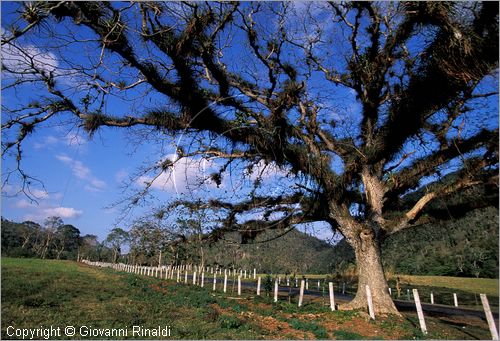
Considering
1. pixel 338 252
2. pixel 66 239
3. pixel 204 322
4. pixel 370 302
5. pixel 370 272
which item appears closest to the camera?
pixel 204 322

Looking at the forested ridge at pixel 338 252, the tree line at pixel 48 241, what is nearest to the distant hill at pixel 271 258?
the forested ridge at pixel 338 252

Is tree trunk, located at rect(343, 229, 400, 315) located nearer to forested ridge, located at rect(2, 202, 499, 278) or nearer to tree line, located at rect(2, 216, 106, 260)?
forested ridge, located at rect(2, 202, 499, 278)

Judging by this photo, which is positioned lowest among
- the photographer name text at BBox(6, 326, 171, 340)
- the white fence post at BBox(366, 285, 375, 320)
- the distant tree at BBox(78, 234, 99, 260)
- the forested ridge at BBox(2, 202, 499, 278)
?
the photographer name text at BBox(6, 326, 171, 340)

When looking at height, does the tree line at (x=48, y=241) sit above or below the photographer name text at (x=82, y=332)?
above

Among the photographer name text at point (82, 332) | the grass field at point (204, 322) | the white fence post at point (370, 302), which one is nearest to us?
the photographer name text at point (82, 332)

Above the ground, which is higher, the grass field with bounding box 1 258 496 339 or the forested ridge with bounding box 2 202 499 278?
the forested ridge with bounding box 2 202 499 278

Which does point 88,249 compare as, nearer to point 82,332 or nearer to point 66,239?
point 66,239

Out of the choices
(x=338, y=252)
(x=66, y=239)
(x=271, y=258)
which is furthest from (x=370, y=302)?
(x=66, y=239)

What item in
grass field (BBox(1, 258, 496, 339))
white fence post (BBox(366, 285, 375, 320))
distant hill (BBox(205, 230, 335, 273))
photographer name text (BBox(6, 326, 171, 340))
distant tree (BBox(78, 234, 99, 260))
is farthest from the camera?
distant tree (BBox(78, 234, 99, 260))

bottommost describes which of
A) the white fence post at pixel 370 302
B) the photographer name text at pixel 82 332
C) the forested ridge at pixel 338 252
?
the photographer name text at pixel 82 332

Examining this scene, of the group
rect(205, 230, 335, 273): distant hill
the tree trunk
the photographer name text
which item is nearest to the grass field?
the photographer name text

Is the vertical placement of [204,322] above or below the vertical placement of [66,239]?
below

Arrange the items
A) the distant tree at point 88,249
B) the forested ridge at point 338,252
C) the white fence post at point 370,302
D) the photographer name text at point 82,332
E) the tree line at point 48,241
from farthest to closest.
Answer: the distant tree at point 88,249, the tree line at point 48,241, the forested ridge at point 338,252, the white fence post at point 370,302, the photographer name text at point 82,332

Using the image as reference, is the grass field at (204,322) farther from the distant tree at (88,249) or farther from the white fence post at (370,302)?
the distant tree at (88,249)
